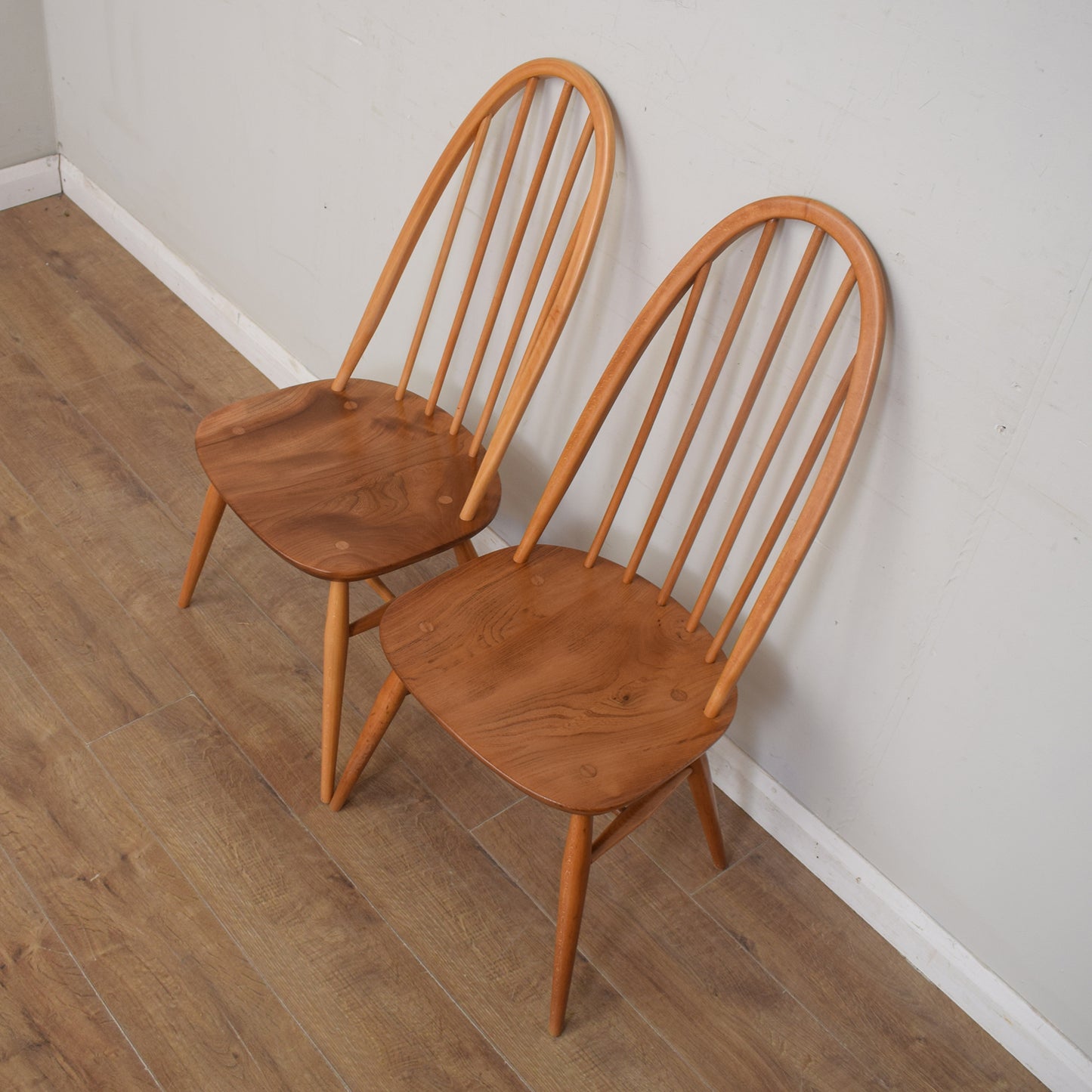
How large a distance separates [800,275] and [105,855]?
125cm

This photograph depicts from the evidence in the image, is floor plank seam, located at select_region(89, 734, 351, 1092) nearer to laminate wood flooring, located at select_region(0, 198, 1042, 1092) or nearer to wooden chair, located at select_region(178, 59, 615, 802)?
laminate wood flooring, located at select_region(0, 198, 1042, 1092)

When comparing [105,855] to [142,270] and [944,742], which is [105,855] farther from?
[142,270]

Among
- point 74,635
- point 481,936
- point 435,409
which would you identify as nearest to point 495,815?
point 481,936

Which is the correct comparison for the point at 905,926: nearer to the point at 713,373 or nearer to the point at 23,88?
the point at 713,373

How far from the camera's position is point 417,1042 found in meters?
1.59

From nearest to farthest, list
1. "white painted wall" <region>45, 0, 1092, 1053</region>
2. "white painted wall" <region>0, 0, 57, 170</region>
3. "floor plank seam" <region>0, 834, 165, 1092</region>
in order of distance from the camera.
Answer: "white painted wall" <region>45, 0, 1092, 1053</region>, "floor plank seam" <region>0, 834, 165, 1092</region>, "white painted wall" <region>0, 0, 57, 170</region>

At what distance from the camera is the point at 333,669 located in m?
1.78

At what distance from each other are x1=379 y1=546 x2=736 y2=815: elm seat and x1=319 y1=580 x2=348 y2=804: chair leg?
14 cm

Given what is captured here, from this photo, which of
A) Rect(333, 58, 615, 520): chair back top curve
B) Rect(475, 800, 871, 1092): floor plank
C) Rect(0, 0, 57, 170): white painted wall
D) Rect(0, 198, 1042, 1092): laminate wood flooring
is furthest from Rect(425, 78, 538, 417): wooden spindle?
Rect(0, 0, 57, 170): white painted wall

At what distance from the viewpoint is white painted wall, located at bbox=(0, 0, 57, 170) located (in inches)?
112

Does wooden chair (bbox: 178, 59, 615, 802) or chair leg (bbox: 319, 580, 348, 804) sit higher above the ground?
wooden chair (bbox: 178, 59, 615, 802)

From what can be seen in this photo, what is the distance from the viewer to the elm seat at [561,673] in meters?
1.46

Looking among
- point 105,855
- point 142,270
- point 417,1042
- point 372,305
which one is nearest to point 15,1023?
point 105,855

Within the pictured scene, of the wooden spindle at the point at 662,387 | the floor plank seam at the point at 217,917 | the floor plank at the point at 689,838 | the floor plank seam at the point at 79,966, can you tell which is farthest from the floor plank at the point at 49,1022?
the wooden spindle at the point at 662,387
